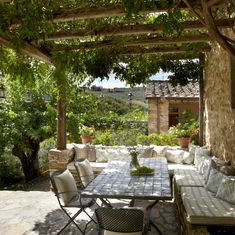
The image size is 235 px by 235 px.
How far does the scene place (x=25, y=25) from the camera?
4.04 m

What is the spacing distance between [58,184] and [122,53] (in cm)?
317

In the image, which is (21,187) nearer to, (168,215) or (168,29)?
(168,215)

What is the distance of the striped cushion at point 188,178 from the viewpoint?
5.37 meters

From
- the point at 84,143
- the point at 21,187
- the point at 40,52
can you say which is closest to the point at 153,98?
the point at 84,143

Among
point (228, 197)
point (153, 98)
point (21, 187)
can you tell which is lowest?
point (21, 187)

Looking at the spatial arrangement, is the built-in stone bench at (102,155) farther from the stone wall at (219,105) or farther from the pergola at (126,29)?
the stone wall at (219,105)

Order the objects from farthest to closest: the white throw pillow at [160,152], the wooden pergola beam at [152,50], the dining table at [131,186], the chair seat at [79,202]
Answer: the white throw pillow at [160,152]
the wooden pergola beam at [152,50]
the chair seat at [79,202]
the dining table at [131,186]

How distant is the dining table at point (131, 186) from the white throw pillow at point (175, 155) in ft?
6.64

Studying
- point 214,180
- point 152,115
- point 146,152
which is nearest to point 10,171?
point 146,152

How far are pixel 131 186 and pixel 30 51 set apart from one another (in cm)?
270

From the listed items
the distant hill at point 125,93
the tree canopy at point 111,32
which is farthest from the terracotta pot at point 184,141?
the distant hill at point 125,93

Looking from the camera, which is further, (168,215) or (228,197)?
(168,215)

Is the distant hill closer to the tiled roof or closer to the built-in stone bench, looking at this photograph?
the tiled roof

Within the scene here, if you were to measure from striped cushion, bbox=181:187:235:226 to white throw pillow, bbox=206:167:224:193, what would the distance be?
0.29ft
